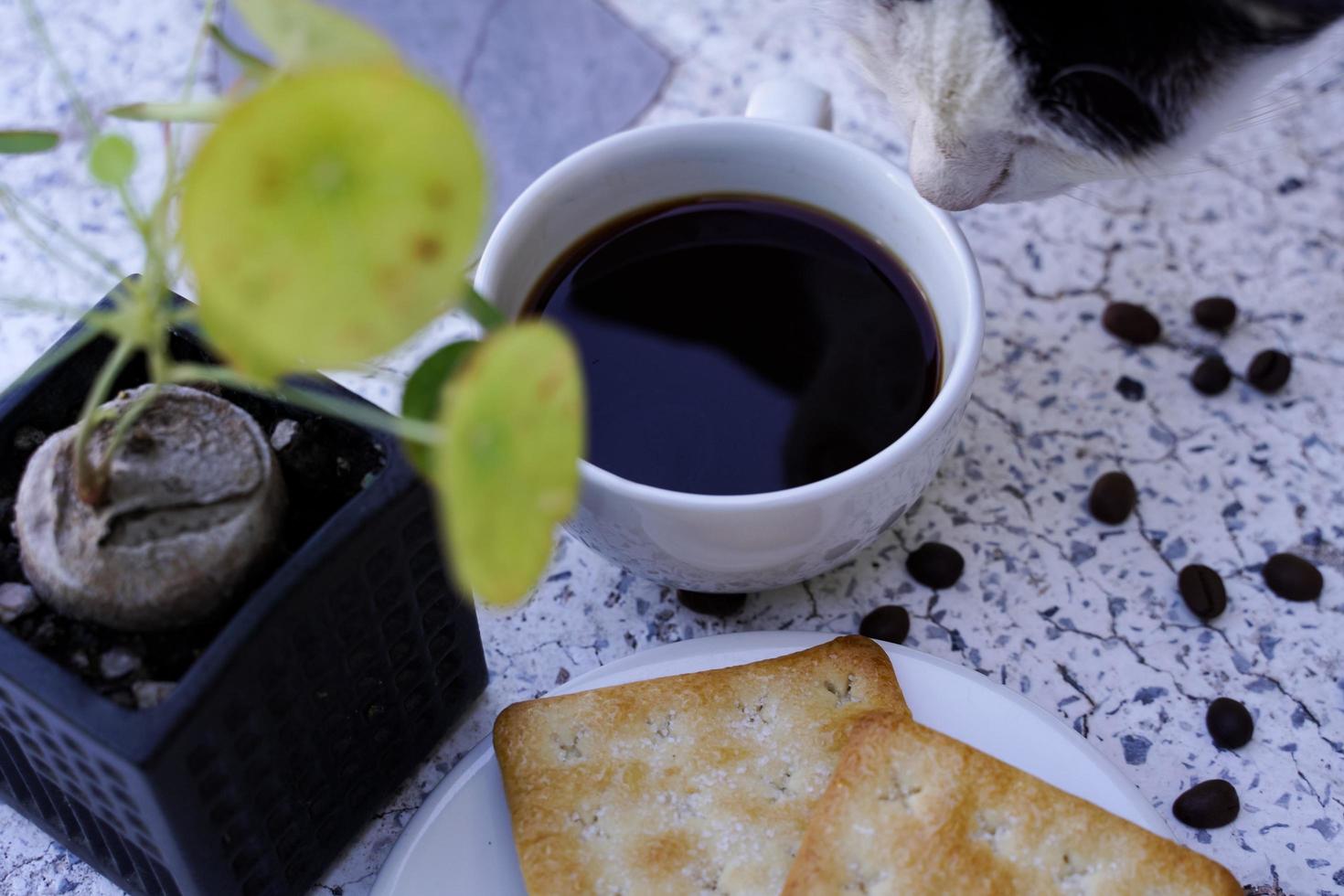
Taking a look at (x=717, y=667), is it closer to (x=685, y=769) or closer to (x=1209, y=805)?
(x=685, y=769)

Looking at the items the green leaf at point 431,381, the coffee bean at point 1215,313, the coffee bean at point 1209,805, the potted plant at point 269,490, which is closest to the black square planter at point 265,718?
the potted plant at point 269,490

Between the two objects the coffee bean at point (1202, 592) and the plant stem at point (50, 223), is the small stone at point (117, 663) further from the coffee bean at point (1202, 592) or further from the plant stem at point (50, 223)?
the coffee bean at point (1202, 592)

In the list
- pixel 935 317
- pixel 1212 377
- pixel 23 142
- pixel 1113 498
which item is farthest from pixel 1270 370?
pixel 23 142

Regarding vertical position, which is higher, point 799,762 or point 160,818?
point 160,818

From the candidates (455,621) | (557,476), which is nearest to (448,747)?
(455,621)

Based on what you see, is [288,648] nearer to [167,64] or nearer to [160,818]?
[160,818]

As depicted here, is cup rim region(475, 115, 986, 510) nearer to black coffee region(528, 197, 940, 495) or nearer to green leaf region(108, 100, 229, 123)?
black coffee region(528, 197, 940, 495)
